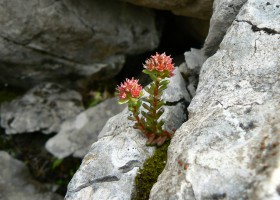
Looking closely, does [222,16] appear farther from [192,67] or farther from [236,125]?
[236,125]

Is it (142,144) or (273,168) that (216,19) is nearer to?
(142,144)

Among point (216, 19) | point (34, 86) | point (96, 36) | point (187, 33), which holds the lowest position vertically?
point (216, 19)

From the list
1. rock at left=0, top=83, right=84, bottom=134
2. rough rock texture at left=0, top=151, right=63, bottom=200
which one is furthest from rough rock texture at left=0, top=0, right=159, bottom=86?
rough rock texture at left=0, top=151, right=63, bottom=200

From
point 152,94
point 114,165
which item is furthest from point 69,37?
point 114,165

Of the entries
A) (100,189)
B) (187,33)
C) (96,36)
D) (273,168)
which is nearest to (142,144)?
(100,189)

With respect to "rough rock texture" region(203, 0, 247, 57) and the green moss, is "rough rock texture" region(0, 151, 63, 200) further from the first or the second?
"rough rock texture" region(203, 0, 247, 57)

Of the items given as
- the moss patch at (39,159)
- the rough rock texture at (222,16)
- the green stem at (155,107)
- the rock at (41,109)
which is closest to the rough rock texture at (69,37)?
the rock at (41,109)
